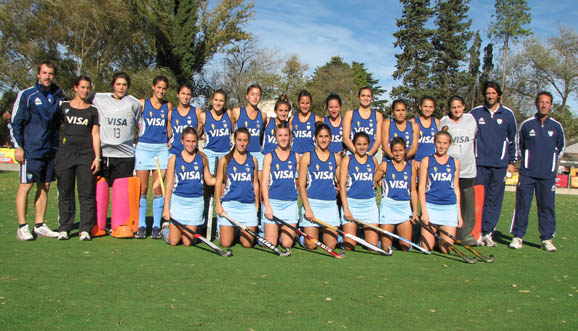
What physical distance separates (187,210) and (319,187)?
5.56ft

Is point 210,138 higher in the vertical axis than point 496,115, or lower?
lower

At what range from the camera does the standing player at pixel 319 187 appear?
5.77 metres

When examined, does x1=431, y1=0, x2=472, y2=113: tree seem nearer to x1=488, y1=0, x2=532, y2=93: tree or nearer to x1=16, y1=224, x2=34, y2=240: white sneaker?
x1=488, y1=0, x2=532, y2=93: tree

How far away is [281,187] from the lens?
5828 millimetres

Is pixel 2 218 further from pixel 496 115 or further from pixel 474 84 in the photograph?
pixel 474 84

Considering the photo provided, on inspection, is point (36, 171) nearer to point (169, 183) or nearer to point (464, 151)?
point (169, 183)

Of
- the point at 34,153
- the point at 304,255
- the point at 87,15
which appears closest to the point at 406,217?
the point at 304,255

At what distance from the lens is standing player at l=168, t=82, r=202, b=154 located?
6.34 m

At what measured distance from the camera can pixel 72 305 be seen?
11.1 feet

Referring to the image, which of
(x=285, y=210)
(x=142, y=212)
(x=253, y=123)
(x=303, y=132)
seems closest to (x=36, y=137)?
(x=142, y=212)

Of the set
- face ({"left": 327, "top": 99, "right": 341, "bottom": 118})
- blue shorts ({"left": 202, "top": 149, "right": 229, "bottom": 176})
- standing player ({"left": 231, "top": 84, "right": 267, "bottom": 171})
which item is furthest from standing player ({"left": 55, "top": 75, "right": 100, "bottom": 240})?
face ({"left": 327, "top": 99, "right": 341, "bottom": 118})

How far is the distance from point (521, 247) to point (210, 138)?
450 cm

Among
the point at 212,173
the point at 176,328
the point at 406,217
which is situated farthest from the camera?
the point at 212,173

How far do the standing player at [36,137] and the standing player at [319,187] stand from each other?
3.14m
